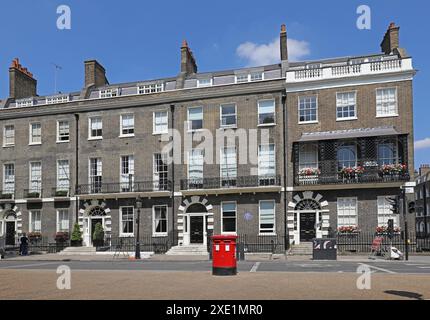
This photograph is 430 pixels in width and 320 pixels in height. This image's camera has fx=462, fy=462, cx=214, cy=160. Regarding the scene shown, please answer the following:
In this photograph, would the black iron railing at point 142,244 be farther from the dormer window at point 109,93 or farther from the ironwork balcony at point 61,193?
the dormer window at point 109,93

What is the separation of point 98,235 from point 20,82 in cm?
1597

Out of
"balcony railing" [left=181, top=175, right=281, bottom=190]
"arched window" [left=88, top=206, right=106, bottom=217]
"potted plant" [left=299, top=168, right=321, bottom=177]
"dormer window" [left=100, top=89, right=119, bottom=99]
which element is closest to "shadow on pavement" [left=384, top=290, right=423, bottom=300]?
"potted plant" [left=299, top=168, right=321, bottom=177]

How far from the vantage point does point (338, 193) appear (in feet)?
92.3

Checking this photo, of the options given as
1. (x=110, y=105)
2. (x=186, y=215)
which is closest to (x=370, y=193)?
(x=186, y=215)

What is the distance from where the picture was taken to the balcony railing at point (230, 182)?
29.4 metres

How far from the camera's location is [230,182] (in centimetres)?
3017

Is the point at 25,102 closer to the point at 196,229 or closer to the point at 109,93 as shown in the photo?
the point at 109,93

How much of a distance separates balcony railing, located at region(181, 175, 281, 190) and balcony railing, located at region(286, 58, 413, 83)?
651 cm

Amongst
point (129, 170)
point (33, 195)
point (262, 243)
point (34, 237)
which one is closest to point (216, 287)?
point (262, 243)

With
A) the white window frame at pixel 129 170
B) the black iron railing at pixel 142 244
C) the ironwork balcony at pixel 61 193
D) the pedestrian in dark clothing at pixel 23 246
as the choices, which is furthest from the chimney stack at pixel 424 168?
the pedestrian in dark clothing at pixel 23 246

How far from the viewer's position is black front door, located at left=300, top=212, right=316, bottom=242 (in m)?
28.8

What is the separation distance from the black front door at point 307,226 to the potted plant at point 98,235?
13.6 meters

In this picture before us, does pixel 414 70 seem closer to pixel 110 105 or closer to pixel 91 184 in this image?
pixel 110 105

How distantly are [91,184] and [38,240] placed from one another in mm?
5776
